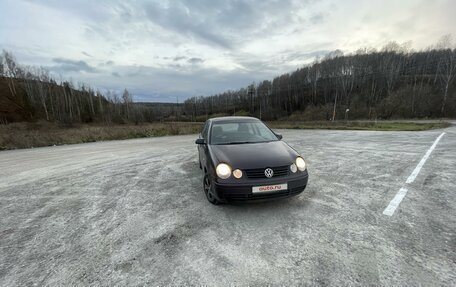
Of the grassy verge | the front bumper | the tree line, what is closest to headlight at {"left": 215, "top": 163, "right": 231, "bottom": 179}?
the front bumper

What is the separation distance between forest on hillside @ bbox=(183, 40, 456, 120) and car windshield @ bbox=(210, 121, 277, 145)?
45.5 meters

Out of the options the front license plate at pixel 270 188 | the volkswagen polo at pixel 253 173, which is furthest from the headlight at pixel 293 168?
the front license plate at pixel 270 188

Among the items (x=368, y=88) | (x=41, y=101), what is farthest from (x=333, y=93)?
(x=41, y=101)

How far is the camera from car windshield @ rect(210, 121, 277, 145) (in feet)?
15.3

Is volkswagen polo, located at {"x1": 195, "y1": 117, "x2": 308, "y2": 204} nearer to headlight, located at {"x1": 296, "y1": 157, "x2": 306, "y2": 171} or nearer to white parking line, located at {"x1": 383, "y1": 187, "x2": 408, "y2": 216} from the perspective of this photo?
headlight, located at {"x1": 296, "y1": 157, "x2": 306, "y2": 171}

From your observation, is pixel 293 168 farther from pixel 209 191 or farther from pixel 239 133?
pixel 239 133

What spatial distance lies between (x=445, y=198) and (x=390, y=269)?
2.98 meters

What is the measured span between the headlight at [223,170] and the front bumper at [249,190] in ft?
0.43

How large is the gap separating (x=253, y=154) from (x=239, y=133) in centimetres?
134

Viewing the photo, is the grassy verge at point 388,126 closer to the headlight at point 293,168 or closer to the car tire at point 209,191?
the headlight at point 293,168

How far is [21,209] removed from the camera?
409 centimetres

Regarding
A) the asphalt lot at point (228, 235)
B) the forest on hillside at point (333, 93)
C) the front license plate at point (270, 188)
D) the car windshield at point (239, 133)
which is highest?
the forest on hillside at point (333, 93)

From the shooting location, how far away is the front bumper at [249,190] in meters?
3.27

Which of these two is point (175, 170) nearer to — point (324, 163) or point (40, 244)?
point (40, 244)
